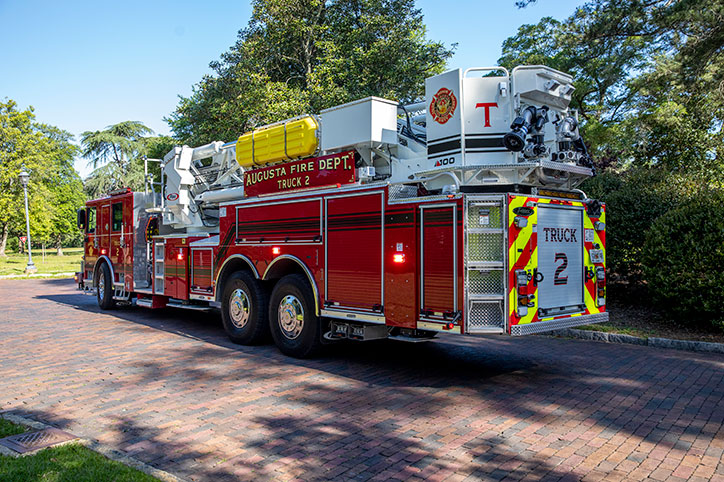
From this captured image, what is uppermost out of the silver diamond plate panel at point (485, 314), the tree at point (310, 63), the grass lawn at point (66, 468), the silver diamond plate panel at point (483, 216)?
the tree at point (310, 63)

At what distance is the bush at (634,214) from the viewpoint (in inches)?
442

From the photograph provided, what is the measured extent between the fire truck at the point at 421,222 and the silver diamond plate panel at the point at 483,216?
2 cm

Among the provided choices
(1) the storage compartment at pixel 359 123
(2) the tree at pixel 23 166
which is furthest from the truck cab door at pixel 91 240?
(2) the tree at pixel 23 166

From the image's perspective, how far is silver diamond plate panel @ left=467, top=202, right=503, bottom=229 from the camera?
19.6ft

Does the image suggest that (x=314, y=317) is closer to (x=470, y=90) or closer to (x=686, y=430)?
(x=470, y=90)

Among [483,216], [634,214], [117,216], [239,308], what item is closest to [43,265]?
[117,216]

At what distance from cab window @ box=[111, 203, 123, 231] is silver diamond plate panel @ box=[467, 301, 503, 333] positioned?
984 centimetres

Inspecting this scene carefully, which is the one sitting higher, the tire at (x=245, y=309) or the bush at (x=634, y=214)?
the bush at (x=634, y=214)

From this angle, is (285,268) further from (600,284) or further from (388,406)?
(600,284)

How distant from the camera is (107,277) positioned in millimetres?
13445

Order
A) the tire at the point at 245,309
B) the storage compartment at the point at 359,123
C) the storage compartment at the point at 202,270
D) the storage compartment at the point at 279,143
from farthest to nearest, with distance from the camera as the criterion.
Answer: the storage compartment at the point at 202,270, the tire at the point at 245,309, the storage compartment at the point at 279,143, the storage compartment at the point at 359,123

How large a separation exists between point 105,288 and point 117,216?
1.85m

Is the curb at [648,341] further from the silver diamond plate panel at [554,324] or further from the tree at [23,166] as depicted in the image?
the tree at [23,166]

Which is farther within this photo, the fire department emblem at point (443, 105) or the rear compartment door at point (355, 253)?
the rear compartment door at point (355, 253)
